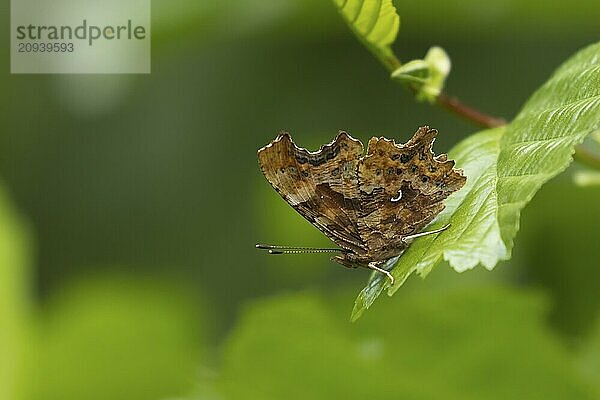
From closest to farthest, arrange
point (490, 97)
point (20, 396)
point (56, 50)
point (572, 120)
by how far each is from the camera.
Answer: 1. point (572, 120)
2. point (20, 396)
3. point (56, 50)
4. point (490, 97)

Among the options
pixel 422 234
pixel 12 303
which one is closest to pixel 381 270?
pixel 422 234

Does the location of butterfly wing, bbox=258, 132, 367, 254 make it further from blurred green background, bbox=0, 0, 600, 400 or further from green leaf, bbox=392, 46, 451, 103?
blurred green background, bbox=0, 0, 600, 400

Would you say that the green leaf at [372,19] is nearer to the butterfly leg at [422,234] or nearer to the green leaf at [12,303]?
the butterfly leg at [422,234]

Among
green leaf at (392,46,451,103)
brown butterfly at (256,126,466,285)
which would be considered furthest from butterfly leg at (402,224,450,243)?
green leaf at (392,46,451,103)

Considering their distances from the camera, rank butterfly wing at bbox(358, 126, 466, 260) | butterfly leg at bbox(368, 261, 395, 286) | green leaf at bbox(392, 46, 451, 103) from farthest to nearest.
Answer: green leaf at bbox(392, 46, 451, 103), butterfly wing at bbox(358, 126, 466, 260), butterfly leg at bbox(368, 261, 395, 286)

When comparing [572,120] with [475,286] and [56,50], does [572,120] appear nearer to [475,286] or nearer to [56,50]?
[475,286]

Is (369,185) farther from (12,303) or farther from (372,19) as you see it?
(12,303)

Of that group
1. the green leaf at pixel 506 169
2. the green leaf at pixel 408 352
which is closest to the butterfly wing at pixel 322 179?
the green leaf at pixel 506 169

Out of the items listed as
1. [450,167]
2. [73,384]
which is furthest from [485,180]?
[73,384]
